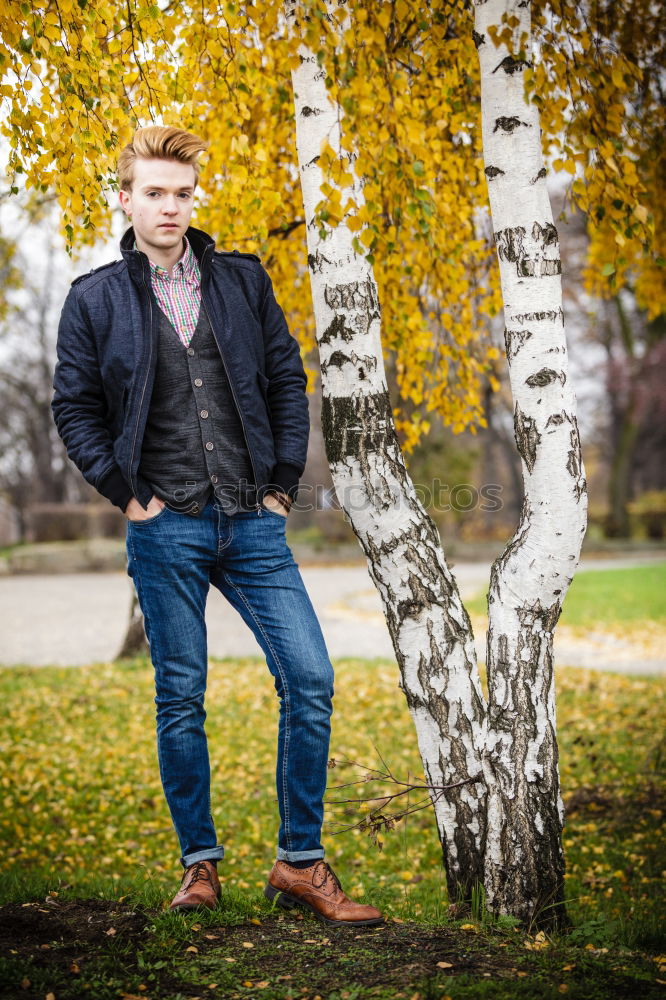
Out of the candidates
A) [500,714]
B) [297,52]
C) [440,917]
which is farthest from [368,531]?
[297,52]

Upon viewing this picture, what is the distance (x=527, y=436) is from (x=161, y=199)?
4.29 feet

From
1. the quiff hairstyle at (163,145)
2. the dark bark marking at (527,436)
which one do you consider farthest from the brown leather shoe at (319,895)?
the quiff hairstyle at (163,145)

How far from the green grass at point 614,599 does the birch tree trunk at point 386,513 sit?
7913 mm

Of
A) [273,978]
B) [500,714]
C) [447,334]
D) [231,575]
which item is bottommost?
[273,978]

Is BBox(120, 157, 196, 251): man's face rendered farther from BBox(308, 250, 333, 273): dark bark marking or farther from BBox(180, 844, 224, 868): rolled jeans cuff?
BBox(180, 844, 224, 868): rolled jeans cuff

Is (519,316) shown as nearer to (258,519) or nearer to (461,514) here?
(258,519)

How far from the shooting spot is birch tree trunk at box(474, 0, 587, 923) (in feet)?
8.28

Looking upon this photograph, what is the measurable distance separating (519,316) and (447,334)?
1.70 m

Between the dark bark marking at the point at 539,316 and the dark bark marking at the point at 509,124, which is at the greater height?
the dark bark marking at the point at 509,124

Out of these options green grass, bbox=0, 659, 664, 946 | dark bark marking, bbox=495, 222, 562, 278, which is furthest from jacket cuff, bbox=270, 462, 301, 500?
green grass, bbox=0, 659, 664, 946

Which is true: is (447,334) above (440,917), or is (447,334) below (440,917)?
above

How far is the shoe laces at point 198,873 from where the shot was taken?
2.55 m

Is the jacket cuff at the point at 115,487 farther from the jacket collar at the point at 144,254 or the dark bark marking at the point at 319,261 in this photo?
the dark bark marking at the point at 319,261

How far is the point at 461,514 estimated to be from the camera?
19969mm
